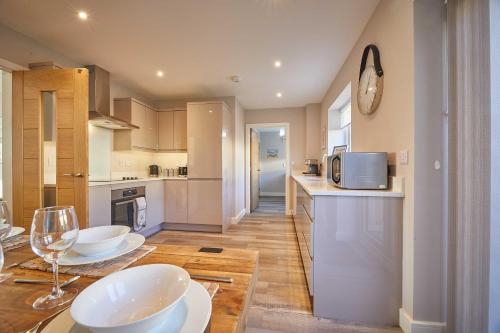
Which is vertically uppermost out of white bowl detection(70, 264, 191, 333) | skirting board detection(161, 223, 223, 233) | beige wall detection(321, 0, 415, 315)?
beige wall detection(321, 0, 415, 315)

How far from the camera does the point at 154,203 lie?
10.9 feet

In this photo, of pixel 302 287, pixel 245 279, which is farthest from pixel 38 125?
pixel 302 287

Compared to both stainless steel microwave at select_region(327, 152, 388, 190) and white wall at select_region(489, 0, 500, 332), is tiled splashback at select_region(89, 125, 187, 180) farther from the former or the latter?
white wall at select_region(489, 0, 500, 332)

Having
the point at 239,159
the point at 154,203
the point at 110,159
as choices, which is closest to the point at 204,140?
the point at 239,159

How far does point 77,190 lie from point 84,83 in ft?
3.48

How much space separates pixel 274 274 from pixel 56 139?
258cm

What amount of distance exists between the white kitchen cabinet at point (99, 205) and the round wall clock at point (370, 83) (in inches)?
113

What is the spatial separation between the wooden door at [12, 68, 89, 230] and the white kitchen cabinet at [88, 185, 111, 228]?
0.16 m

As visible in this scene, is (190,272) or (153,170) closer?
(190,272)

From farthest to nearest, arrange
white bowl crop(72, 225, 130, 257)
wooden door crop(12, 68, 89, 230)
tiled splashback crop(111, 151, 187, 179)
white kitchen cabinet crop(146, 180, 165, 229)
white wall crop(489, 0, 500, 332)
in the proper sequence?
tiled splashback crop(111, 151, 187, 179) → white kitchen cabinet crop(146, 180, 165, 229) → wooden door crop(12, 68, 89, 230) → white wall crop(489, 0, 500, 332) → white bowl crop(72, 225, 130, 257)

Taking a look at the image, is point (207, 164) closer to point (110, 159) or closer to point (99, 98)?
point (110, 159)

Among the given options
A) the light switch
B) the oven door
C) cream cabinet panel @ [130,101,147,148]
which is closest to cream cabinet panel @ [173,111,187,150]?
cream cabinet panel @ [130,101,147,148]

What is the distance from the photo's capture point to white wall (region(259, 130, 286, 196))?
7562 millimetres

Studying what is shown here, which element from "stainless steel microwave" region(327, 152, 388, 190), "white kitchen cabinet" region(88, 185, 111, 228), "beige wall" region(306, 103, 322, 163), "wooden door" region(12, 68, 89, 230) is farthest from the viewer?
"beige wall" region(306, 103, 322, 163)
